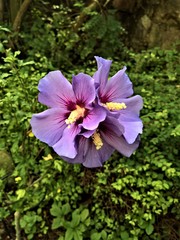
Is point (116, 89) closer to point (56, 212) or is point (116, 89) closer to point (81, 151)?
point (81, 151)

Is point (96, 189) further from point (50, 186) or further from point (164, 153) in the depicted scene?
point (164, 153)

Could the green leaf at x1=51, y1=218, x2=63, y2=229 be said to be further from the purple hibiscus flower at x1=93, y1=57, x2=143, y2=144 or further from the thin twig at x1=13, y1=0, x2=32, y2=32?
the thin twig at x1=13, y1=0, x2=32, y2=32

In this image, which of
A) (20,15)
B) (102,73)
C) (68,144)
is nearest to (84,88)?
(102,73)

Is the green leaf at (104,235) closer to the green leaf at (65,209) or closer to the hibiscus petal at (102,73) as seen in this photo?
the green leaf at (65,209)

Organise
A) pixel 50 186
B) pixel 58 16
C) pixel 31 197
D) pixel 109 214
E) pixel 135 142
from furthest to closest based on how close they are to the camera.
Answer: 1. pixel 58 16
2. pixel 109 214
3. pixel 50 186
4. pixel 31 197
5. pixel 135 142

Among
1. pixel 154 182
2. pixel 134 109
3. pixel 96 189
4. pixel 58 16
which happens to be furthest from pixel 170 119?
pixel 58 16

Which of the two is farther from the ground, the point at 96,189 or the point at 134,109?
the point at 134,109
